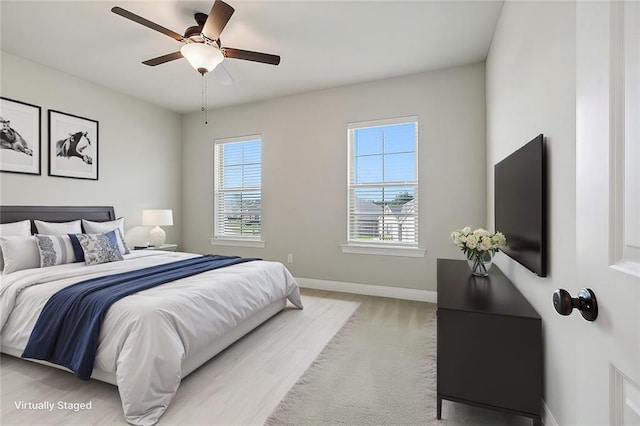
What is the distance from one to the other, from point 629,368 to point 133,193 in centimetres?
531

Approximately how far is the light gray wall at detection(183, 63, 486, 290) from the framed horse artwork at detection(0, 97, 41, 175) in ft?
7.03

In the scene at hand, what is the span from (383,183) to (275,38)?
2.13 m

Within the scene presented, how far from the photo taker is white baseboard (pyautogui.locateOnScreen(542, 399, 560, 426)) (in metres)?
1.47

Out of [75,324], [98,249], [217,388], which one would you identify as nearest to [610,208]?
[217,388]

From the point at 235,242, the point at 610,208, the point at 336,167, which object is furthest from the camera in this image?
the point at 235,242

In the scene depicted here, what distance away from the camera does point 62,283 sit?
227 cm

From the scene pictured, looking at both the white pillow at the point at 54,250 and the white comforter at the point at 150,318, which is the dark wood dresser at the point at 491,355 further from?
the white pillow at the point at 54,250

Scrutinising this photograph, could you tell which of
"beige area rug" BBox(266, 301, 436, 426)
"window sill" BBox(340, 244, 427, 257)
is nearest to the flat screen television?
"beige area rug" BBox(266, 301, 436, 426)

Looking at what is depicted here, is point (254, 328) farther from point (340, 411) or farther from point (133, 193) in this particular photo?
point (133, 193)

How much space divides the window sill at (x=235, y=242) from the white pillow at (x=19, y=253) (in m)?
2.45

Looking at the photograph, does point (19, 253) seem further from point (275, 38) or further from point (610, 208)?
point (610, 208)

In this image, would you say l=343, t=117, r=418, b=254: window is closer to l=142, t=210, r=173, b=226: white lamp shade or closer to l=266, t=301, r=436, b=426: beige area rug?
l=266, t=301, r=436, b=426: beige area rug

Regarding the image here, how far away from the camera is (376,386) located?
6.64 ft

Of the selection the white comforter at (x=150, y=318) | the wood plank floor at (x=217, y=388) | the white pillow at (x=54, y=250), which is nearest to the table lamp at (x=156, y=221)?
the white pillow at (x=54, y=250)
